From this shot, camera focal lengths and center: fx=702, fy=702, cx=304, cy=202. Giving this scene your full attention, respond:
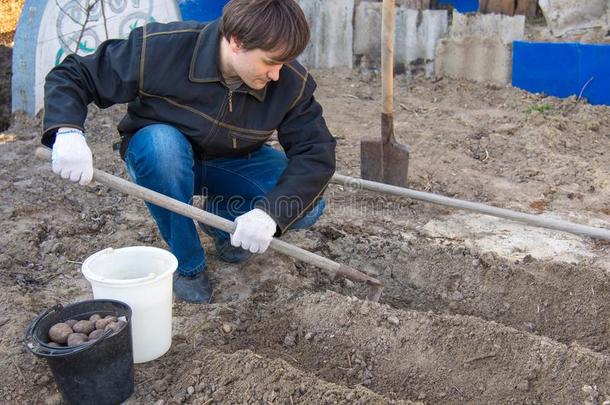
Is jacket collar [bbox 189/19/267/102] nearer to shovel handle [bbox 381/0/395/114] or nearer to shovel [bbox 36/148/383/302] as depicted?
shovel [bbox 36/148/383/302]

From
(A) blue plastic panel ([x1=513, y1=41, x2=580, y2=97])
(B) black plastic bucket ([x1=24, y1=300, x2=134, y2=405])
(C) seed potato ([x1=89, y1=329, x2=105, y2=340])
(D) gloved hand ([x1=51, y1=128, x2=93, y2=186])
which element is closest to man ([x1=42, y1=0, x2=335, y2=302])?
(D) gloved hand ([x1=51, y1=128, x2=93, y2=186])

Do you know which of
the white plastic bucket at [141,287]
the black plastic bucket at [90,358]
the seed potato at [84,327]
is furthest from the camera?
the white plastic bucket at [141,287]

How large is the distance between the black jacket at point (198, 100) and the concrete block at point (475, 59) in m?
3.27

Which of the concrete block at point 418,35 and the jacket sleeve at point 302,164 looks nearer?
the jacket sleeve at point 302,164

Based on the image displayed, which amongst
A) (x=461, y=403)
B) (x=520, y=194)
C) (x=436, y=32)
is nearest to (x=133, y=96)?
(x=461, y=403)

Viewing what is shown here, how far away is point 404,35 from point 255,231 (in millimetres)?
3943

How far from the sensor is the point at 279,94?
2922 mm

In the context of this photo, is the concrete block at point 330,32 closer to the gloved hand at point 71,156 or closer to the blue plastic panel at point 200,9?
the blue plastic panel at point 200,9

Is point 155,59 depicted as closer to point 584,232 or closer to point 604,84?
point 584,232

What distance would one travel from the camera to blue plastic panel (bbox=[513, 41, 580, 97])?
5453 mm

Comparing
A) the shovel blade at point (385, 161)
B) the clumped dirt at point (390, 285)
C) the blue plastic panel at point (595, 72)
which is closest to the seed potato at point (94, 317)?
the clumped dirt at point (390, 285)

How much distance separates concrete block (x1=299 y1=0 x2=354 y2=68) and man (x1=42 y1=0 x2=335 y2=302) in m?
3.50

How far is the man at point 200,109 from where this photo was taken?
2576mm

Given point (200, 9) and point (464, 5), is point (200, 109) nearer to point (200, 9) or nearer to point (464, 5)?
point (200, 9)
